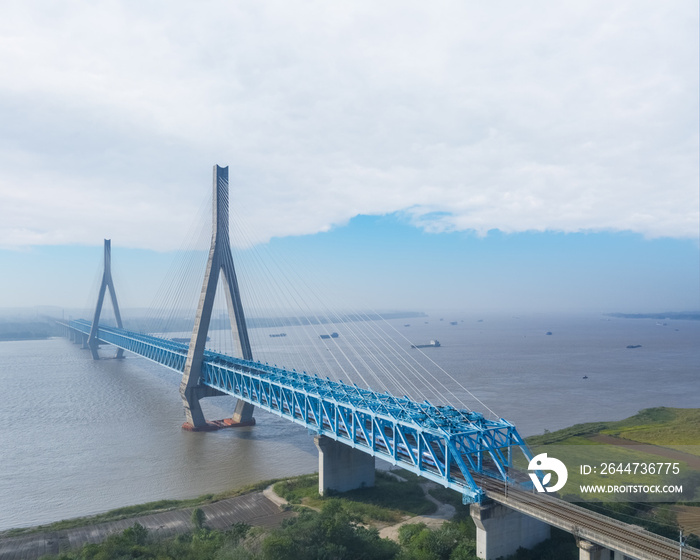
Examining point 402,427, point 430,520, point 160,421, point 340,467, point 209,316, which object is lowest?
point 160,421

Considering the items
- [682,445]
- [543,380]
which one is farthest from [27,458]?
[543,380]

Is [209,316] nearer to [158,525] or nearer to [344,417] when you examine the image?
[344,417]

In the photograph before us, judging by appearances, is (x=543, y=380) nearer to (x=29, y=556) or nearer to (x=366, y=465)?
(x=366, y=465)

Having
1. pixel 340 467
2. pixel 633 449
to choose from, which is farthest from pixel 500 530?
pixel 633 449

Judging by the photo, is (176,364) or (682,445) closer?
(682,445)

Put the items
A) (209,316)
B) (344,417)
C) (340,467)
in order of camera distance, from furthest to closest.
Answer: (209,316) → (340,467) → (344,417)

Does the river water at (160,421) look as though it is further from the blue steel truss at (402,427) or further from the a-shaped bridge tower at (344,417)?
the blue steel truss at (402,427)

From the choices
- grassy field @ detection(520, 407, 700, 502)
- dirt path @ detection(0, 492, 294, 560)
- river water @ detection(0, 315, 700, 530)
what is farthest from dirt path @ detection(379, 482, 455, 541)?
river water @ detection(0, 315, 700, 530)
